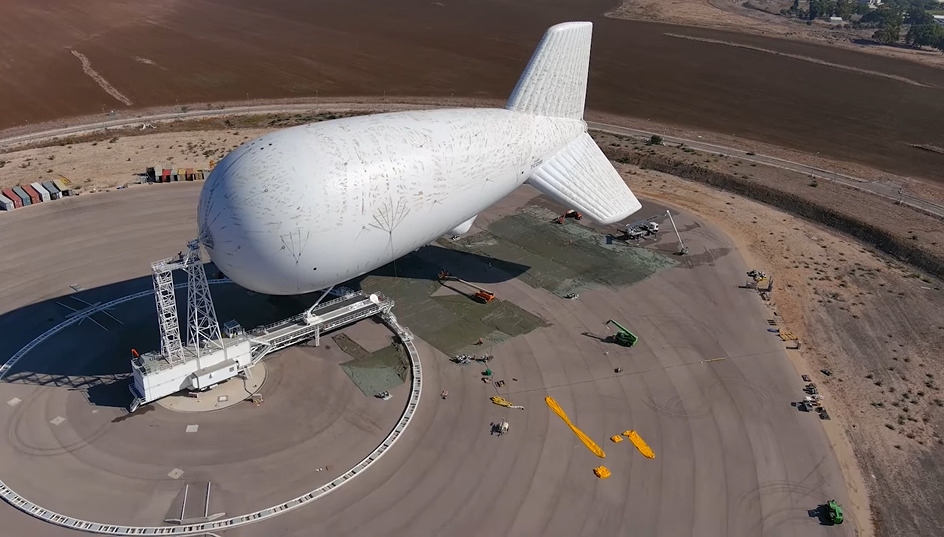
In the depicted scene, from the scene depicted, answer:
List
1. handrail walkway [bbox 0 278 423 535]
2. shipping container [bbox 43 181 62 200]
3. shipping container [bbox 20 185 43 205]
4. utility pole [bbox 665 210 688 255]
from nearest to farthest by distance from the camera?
handrail walkway [bbox 0 278 423 535]
utility pole [bbox 665 210 688 255]
shipping container [bbox 20 185 43 205]
shipping container [bbox 43 181 62 200]

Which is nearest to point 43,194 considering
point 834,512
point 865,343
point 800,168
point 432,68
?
point 834,512

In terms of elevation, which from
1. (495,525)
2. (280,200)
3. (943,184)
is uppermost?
(280,200)

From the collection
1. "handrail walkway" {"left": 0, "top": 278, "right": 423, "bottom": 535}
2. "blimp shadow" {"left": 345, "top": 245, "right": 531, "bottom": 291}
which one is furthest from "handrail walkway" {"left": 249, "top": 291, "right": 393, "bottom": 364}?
"handrail walkway" {"left": 0, "top": 278, "right": 423, "bottom": 535}

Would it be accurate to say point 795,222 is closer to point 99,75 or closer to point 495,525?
point 495,525

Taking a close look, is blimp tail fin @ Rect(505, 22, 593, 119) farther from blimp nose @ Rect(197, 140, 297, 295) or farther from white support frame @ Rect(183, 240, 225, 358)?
white support frame @ Rect(183, 240, 225, 358)

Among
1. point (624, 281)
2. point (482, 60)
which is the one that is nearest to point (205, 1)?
point (482, 60)

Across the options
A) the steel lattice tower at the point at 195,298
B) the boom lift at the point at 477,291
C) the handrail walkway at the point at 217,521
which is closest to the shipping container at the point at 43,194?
the handrail walkway at the point at 217,521

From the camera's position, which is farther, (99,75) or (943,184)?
(99,75)
